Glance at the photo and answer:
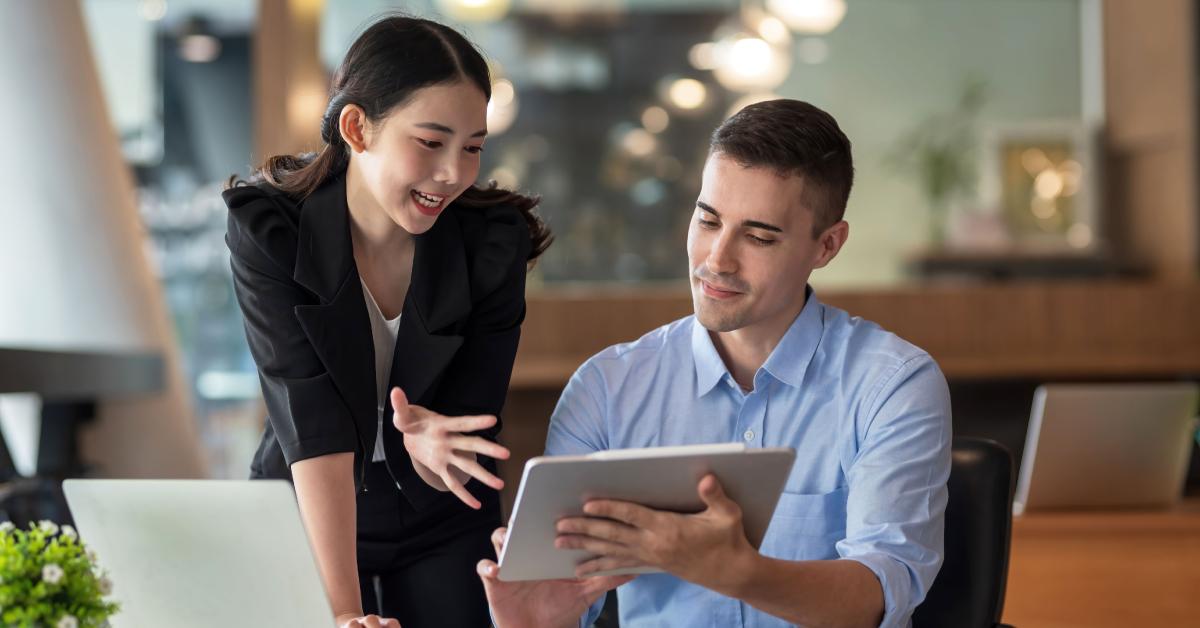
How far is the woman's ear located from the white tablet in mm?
577

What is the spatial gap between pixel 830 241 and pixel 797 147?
5.5 inches

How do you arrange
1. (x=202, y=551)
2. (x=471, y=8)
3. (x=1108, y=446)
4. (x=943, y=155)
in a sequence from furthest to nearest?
(x=943, y=155) → (x=471, y=8) → (x=1108, y=446) → (x=202, y=551)

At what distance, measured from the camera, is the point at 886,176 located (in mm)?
6207

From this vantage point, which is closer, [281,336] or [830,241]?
[281,336]

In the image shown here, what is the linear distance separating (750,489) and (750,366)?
48 centimetres

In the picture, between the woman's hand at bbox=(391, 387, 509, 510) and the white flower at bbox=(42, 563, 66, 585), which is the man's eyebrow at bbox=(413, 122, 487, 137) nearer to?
the woman's hand at bbox=(391, 387, 509, 510)

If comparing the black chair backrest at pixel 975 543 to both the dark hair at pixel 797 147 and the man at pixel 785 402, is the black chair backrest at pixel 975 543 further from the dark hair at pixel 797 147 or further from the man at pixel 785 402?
the dark hair at pixel 797 147

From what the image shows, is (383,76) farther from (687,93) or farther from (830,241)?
(687,93)

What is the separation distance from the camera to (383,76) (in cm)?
138

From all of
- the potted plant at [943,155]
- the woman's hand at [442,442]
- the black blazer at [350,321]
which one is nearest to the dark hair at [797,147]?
the black blazer at [350,321]

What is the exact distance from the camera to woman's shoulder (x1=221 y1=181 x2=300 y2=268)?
1375mm

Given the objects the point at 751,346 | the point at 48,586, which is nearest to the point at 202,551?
the point at 48,586

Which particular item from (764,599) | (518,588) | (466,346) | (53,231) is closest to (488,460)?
(466,346)

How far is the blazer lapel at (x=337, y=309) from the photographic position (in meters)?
1.36
